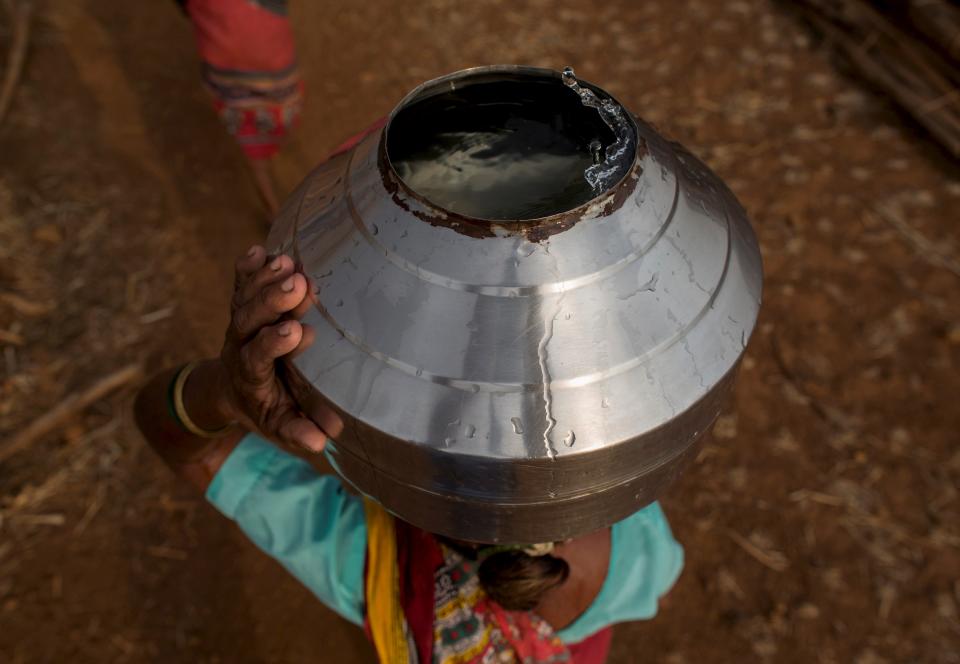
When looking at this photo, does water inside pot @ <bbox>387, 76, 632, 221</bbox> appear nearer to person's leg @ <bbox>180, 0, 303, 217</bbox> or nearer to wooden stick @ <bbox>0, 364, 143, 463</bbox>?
person's leg @ <bbox>180, 0, 303, 217</bbox>

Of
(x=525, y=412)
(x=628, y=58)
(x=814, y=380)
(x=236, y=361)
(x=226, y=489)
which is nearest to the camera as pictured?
(x=525, y=412)

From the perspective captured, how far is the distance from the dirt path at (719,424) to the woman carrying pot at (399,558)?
1.23 metres

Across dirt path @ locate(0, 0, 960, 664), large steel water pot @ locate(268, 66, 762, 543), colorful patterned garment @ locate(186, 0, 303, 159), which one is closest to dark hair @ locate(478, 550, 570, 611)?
large steel water pot @ locate(268, 66, 762, 543)

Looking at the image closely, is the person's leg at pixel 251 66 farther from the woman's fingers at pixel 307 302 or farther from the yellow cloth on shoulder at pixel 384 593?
the woman's fingers at pixel 307 302

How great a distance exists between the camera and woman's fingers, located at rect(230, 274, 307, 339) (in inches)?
35.7

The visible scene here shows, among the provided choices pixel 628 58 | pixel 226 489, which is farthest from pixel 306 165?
pixel 226 489

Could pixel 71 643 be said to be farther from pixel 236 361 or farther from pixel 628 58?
pixel 628 58

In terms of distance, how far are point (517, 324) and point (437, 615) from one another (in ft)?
2.50

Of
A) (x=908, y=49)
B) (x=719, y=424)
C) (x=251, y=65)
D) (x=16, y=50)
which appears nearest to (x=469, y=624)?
(x=719, y=424)

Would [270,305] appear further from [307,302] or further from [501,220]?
[501,220]

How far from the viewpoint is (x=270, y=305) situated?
926 millimetres

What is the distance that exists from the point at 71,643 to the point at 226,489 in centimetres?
152

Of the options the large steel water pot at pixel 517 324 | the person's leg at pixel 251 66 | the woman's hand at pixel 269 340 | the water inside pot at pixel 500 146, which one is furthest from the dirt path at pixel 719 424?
the water inside pot at pixel 500 146

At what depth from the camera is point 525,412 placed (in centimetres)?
82
